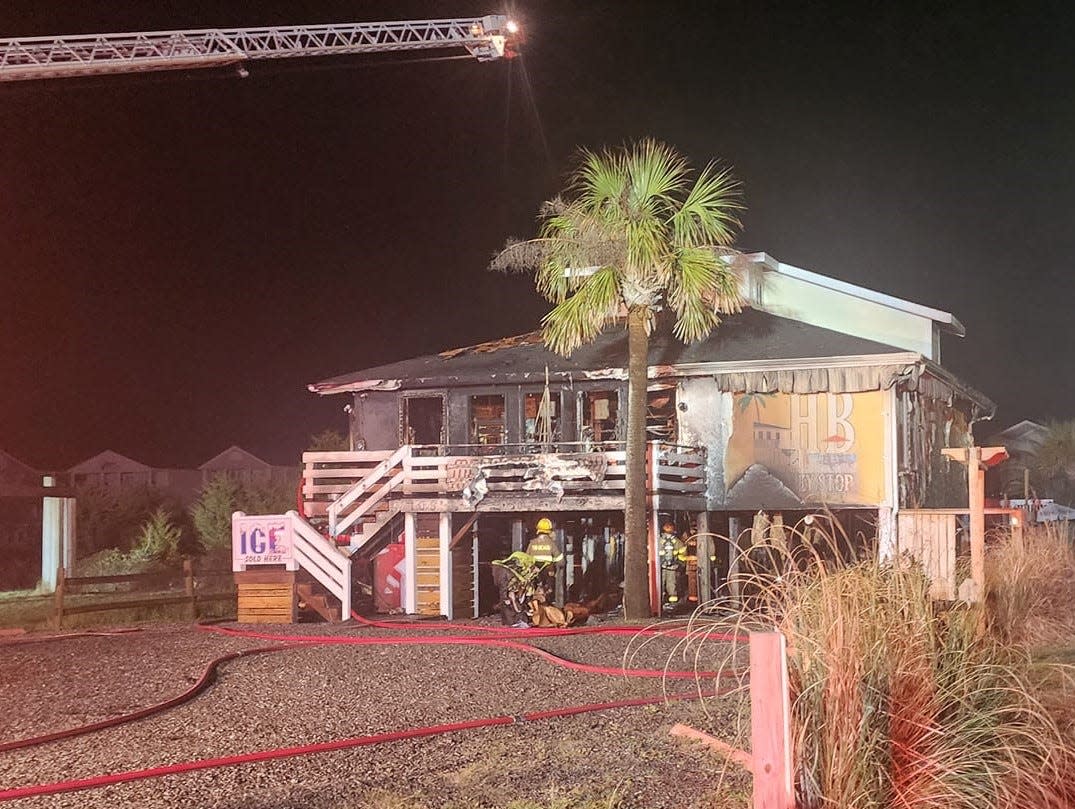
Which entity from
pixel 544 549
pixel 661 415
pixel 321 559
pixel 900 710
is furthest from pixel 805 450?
pixel 900 710

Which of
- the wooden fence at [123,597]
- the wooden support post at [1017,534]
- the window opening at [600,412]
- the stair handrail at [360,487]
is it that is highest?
the window opening at [600,412]

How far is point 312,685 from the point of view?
453 inches

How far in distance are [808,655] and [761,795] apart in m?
1.06

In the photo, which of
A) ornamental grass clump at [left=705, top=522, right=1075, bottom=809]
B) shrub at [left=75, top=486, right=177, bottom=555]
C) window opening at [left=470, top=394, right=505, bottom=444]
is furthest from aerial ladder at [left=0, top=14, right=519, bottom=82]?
ornamental grass clump at [left=705, top=522, right=1075, bottom=809]

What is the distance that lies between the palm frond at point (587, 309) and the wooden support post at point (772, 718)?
40.6ft

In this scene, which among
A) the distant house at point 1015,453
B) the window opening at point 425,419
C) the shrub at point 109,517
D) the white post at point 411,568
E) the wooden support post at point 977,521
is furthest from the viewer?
the distant house at point 1015,453

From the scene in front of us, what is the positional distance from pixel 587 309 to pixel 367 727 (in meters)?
9.30

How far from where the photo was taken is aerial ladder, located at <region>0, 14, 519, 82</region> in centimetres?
3556

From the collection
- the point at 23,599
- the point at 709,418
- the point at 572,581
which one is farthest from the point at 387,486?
the point at 23,599

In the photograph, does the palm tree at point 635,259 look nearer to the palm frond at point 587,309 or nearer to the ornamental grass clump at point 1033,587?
the palm frond at point 587,309

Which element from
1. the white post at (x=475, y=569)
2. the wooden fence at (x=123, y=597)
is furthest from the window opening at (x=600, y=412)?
the wooden fence at (x=123, y=597)

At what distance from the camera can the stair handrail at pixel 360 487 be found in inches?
790

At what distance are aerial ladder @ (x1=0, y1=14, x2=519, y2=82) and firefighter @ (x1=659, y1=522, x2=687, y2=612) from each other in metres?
23.9

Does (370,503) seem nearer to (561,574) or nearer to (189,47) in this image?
(561,574)
